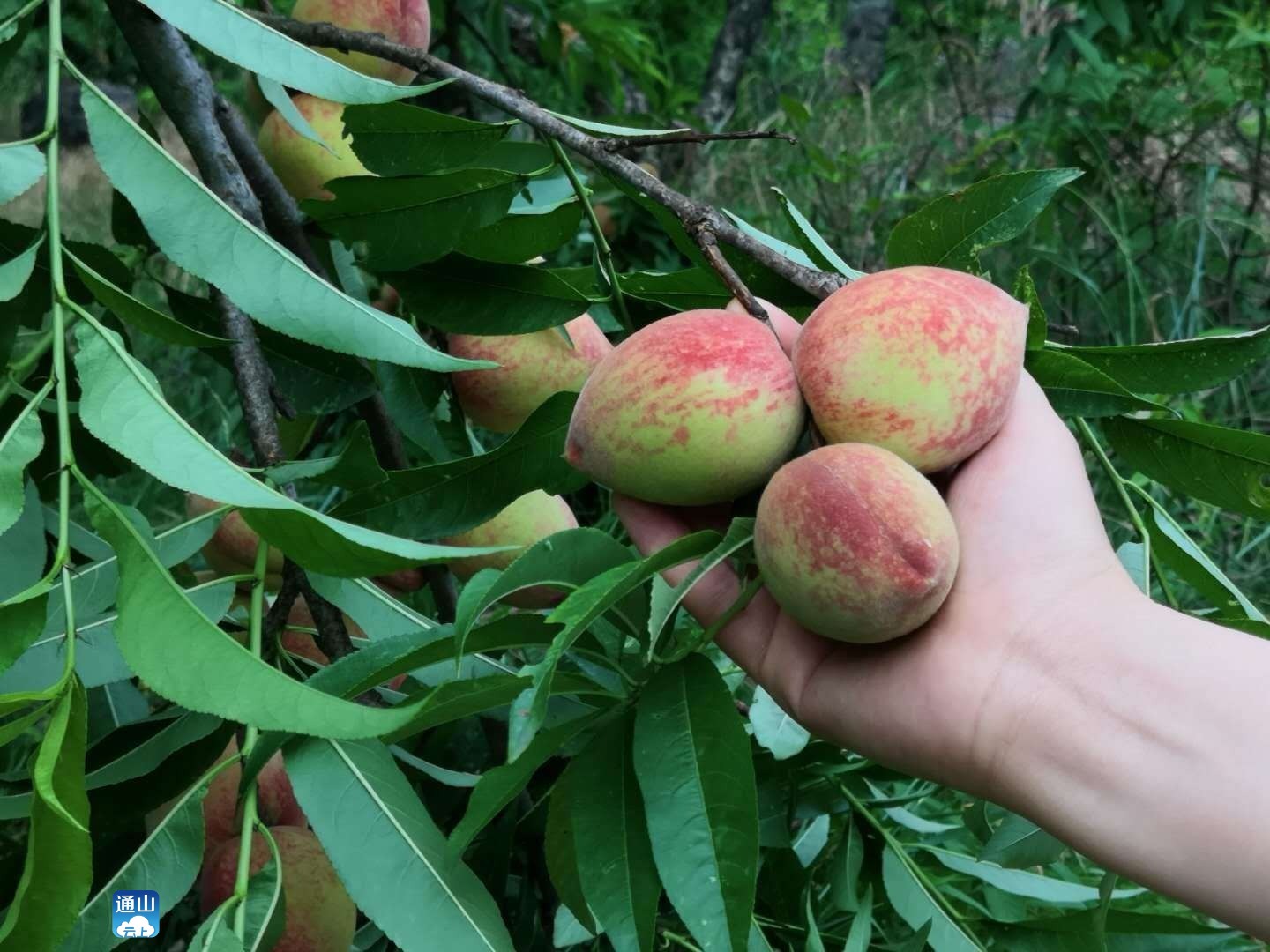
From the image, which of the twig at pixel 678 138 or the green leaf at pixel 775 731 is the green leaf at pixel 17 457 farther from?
the green leaf at pixel 775 731

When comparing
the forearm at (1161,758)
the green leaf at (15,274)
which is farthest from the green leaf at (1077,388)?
the green leaf at (15,274)

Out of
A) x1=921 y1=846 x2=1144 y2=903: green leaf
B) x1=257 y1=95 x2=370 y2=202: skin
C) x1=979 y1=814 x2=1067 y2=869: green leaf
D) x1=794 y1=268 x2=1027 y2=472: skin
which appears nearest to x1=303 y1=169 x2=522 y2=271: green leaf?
x1=257 y1=95 x2=370 y2=202: skin

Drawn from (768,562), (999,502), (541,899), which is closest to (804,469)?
(768,562)

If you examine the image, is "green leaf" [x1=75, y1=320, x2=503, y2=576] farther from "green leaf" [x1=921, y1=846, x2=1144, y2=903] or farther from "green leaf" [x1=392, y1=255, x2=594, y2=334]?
"green leaf" [x1=921, y1=846, x2=1144, y2=903]

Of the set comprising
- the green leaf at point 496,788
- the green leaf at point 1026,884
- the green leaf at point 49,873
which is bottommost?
the green leaf at point 1026,884

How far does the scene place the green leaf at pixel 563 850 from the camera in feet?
2.90

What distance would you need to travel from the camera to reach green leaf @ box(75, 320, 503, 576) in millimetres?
606

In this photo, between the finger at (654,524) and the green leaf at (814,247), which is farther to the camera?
the green leaf at (814,247)

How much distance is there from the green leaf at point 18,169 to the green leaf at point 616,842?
519 millimetres

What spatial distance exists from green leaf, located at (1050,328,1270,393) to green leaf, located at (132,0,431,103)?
1.74ft

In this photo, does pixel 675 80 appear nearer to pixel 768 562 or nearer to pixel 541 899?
pixel 541 899

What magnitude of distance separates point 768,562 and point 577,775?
0.22m

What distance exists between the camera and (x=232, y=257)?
82cm

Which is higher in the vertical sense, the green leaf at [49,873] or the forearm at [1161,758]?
the green leaf at [49,873]
